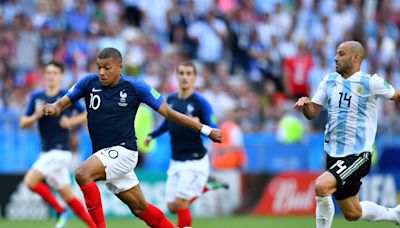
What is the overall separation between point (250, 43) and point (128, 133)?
13.6m

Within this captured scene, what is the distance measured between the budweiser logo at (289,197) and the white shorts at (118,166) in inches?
332

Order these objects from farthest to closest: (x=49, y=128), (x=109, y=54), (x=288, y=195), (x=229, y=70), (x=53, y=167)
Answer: (x=229, y=70)
(x=288, y=195)
(x=49, y=128)
(x=53, y=167)
(x=109, y=54)

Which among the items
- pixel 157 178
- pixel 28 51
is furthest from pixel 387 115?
pixel 28 51

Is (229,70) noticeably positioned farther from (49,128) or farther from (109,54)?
(109,54)

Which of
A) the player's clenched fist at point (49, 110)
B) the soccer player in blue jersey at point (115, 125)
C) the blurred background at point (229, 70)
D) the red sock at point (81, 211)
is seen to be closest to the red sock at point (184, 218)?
the red sock at point (81, 211)

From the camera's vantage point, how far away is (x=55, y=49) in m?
21.7

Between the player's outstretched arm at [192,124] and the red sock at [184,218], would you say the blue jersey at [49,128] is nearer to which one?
the red sock at [184,218]

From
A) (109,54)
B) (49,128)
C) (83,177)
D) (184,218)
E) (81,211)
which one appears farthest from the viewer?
(49,128)

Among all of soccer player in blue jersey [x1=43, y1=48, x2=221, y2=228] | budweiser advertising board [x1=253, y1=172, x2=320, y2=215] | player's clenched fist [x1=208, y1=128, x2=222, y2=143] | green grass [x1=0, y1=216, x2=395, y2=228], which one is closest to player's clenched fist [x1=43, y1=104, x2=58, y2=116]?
soccer player in blue jersey [x1=43, y1=48, x2=221, y2=228]

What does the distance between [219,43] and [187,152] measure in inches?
417

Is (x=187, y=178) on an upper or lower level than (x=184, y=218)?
upper

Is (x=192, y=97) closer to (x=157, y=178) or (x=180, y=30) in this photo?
(x=157, y=178)

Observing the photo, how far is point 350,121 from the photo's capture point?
38.0ft

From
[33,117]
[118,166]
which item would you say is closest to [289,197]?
[33,117]
